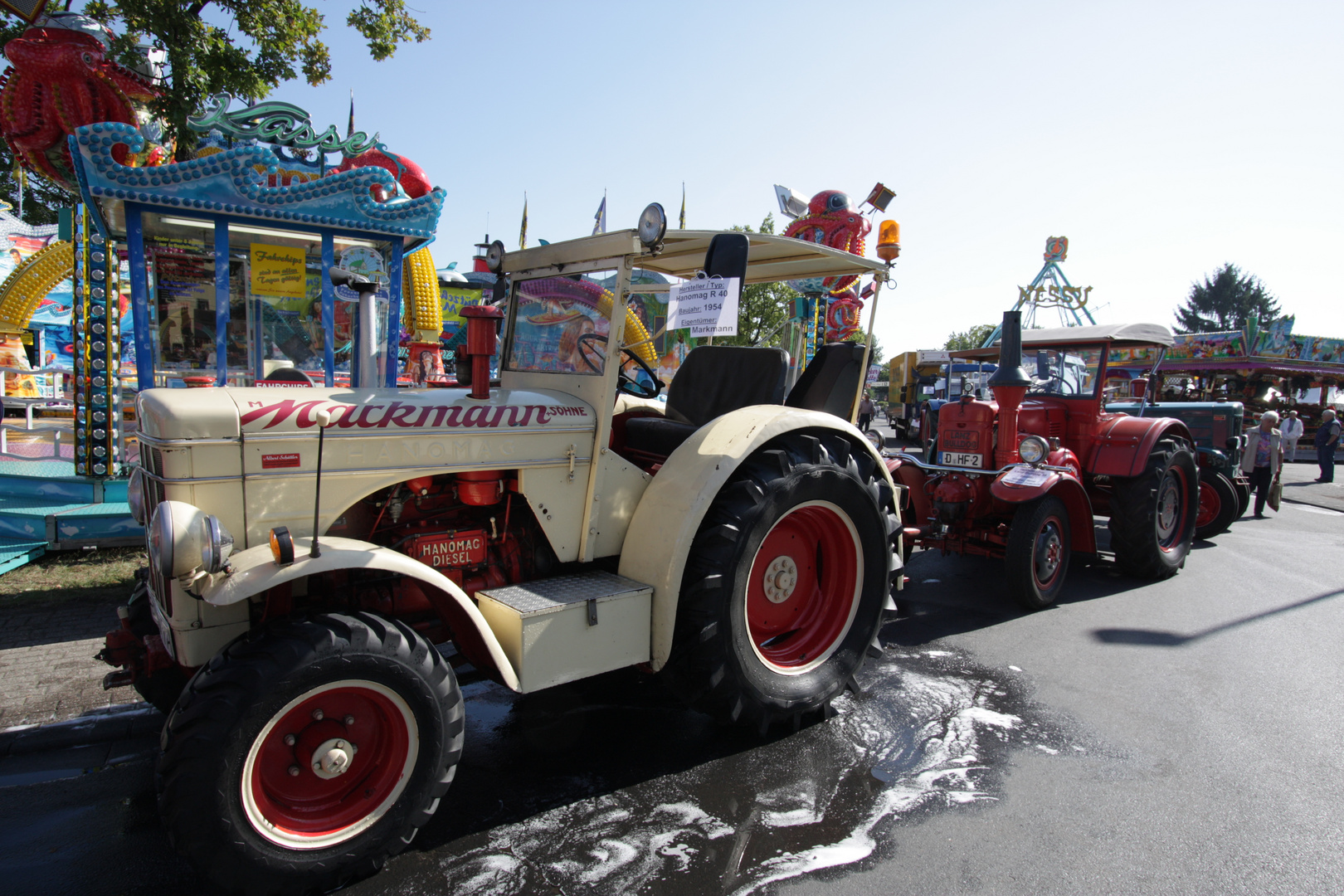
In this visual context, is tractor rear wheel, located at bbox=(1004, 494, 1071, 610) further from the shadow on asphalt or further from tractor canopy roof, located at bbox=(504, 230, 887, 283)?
tractor canopy roof, located at bbox=(504, 230, 887, 283)

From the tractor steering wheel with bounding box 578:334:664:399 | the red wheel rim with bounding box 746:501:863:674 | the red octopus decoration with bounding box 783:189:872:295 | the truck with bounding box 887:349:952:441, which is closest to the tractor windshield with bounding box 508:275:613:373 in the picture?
the tractor steering wheel with bounding box 578:334:664:399

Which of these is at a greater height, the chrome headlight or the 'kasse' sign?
the 'kasse' sign

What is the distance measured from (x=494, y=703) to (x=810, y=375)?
2.56 meters

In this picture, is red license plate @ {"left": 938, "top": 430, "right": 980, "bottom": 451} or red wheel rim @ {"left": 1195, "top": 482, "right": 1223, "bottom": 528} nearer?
red license plate @ {"left": 938, "top": 430, "right": 980, "bottom": 451}

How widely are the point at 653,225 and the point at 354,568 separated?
169 centimetres

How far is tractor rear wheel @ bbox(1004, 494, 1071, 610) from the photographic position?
5344 millimetres

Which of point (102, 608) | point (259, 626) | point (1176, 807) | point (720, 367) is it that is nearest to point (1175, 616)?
point (1176, 807)

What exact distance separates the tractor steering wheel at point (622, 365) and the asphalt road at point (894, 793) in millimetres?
1560

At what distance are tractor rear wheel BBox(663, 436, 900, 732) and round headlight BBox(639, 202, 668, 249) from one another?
108 centimetres

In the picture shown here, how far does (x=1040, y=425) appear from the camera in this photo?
6.34 meters

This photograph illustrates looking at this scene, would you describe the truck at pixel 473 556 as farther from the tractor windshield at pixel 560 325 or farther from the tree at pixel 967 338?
the tree at pixel 967 338

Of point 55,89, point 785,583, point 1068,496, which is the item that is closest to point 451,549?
point 785,583

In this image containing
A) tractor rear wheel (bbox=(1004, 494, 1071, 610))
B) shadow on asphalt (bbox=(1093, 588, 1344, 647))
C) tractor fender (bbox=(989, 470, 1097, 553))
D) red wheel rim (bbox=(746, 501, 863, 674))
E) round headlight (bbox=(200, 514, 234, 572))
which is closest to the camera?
round headlight (bbox=(200, 514, 234, 572))

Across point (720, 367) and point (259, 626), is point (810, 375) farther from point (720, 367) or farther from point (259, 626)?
point (259, 626)
